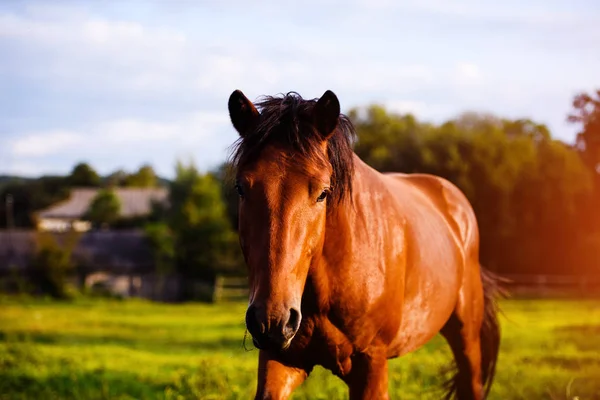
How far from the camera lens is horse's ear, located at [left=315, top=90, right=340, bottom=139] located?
364cm

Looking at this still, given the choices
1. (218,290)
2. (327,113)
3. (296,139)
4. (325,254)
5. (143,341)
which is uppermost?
(327,113)

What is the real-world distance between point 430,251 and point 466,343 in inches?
53.7

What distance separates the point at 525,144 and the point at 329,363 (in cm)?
3053

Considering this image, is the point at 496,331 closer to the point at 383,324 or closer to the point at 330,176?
the point at 383,324

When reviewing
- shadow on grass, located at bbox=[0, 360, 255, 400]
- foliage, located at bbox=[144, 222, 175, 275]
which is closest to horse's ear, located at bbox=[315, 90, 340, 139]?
shadow on grass, located at bbox=[0, 360, 255, 400]

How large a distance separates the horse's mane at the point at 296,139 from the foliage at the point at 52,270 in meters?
34.5

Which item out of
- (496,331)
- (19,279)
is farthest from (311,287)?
(19,279)

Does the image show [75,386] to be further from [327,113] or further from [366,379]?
[327,113]

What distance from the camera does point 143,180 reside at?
9369cm

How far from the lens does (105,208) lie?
68812 millimetres

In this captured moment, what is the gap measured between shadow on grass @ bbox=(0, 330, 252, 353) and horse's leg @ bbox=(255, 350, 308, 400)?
10.6m

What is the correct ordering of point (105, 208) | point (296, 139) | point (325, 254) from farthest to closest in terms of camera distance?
point (105, 208)
point (325, 254)
point (296, 139)

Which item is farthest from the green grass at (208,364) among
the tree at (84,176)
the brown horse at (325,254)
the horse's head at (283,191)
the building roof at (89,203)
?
the tree at (84,176)

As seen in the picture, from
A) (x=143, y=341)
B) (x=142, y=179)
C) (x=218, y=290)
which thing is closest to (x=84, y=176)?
(x=142, y=179)
